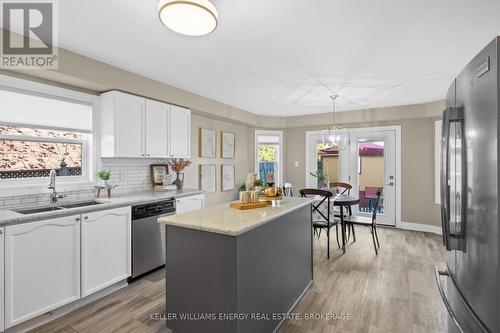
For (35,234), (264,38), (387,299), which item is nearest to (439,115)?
(387,299)

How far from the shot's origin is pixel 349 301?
2.49 meters

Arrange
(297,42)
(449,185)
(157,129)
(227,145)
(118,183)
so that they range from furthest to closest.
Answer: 1. (227,145)
2. (157,129)
3. (118,183)
4. (297,42)
5. (449,185)

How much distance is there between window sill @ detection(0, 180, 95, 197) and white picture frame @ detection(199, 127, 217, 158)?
6.58 ft

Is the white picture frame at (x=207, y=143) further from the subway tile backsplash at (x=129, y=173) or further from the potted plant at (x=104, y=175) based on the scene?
the potted plant at (x=104, y=175)

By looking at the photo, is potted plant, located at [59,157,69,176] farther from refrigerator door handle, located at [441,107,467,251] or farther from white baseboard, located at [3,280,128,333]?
refrigerator door handle, located at [441,107,467,251]

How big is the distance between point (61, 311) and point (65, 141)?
1.75 m

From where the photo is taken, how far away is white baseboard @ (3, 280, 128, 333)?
2.06 meters

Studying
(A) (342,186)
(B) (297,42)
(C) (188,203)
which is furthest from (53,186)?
(A) (342,186)

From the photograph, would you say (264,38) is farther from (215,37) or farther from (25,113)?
(25,113)

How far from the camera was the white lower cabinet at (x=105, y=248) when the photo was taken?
241 centimetres

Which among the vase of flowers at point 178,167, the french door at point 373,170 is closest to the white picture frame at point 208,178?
the vase of flowers at point 178,167

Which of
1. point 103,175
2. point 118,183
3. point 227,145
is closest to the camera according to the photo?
point 103,175

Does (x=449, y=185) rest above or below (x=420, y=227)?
above

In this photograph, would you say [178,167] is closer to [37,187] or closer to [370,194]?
[37,187]
